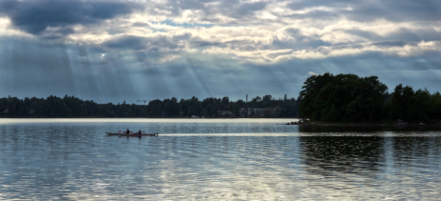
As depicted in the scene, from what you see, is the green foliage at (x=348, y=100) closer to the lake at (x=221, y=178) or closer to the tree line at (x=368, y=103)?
the tree line at (x=368, y=103)

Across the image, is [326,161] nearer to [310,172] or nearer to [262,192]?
[310,172]

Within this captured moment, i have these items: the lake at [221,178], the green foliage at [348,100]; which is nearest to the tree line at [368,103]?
the green foliage at [348,100]

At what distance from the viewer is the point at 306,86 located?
640ft

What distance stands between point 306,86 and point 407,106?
4554 centimetres

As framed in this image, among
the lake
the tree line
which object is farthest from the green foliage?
the lake

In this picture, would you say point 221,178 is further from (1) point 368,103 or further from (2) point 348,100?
(2) point 348,100

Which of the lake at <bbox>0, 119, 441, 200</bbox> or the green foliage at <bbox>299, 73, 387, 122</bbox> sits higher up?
the green foliage at <bbox>299, 73, 387, 122</bbox>

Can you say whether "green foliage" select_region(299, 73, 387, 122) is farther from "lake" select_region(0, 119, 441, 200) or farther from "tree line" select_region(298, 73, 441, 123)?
"lake" select_region(0, 119, 441, 200)

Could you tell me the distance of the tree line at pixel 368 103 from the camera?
170125mm

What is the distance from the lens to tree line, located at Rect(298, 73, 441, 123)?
170125 mm

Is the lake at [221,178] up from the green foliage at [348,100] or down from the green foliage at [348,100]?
down

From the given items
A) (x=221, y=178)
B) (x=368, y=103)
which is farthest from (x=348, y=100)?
(x=221, y=178)

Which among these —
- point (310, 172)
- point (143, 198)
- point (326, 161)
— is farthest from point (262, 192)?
point (326, 161)

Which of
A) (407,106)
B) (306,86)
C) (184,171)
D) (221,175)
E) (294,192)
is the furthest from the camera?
(306,86)
